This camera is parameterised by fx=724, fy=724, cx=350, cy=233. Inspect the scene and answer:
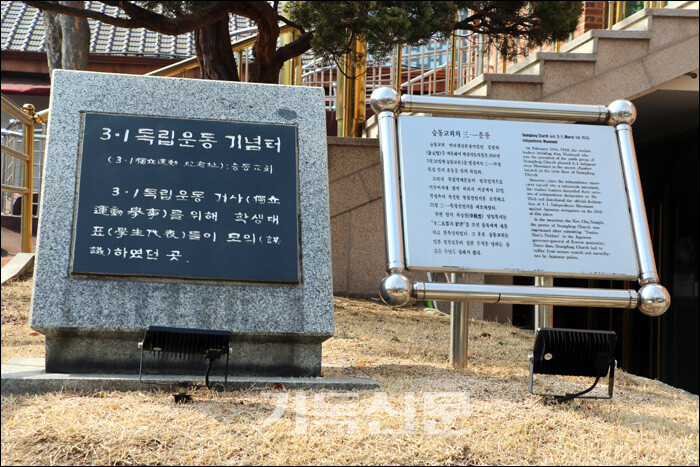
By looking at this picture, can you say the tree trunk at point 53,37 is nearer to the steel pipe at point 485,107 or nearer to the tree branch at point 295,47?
the tree branch at point 295,47

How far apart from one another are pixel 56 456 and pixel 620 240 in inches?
118

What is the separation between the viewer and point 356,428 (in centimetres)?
301

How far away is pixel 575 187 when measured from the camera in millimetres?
4074

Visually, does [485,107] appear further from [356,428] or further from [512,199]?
[356,428]

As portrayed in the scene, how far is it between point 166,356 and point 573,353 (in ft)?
6.66

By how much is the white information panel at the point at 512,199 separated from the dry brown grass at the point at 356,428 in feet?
2.31

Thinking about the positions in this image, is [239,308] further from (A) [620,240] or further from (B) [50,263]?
(A) [620,240]

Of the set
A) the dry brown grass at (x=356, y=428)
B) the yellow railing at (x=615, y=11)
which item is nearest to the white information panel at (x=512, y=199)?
the dry brown grass at (x=356, y=428)

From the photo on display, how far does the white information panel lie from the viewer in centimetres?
386

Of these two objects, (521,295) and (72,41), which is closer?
(521,295)

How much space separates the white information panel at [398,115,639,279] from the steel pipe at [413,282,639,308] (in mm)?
97

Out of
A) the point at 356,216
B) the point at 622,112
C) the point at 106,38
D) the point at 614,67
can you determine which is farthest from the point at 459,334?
the point at 106,38

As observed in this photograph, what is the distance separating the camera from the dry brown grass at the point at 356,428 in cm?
276

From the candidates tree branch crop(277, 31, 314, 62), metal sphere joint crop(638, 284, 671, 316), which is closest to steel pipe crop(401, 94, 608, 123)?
metal sphere joint crop(638, 284, 671, 316)
